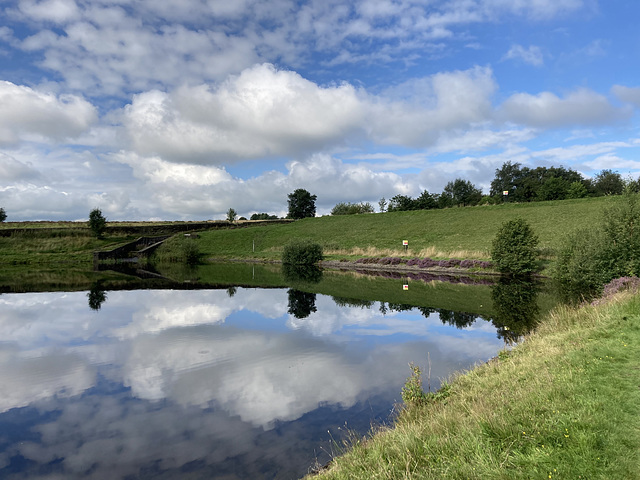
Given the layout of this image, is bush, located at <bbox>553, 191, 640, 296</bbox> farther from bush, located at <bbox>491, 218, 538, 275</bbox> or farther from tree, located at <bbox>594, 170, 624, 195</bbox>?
tree, located at <bbox>594, 170, 624, 195</bbox>

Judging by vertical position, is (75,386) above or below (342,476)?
below

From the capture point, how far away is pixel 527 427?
5.68m

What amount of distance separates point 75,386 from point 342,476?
352 inches

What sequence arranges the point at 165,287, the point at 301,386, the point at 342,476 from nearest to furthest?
the point at 342,476
the point at 301,386
the point at 165,287

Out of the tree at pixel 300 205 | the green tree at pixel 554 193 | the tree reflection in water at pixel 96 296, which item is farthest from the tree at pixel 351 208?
the tree reflection in water at pixel 96 296

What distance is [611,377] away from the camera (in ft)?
24.3

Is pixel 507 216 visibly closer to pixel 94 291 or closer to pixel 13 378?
pixel 94 291

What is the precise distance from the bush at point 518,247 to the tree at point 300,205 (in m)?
86.0

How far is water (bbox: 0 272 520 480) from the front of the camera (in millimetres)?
7324

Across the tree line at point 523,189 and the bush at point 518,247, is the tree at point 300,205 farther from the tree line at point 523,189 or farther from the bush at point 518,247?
the bush at point 518,247

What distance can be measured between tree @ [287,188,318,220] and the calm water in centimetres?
9675

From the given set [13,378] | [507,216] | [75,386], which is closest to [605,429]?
[75,386]

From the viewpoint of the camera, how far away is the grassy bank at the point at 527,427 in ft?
15.5

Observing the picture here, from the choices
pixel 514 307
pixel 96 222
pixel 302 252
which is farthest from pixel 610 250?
pixel 96 222
